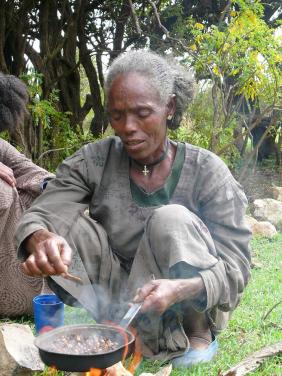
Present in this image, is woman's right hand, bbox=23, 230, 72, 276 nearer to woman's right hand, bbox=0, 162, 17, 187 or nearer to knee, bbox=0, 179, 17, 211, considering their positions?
knee, bbox=0, 179, 17, 211

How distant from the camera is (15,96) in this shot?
3707 millimetres

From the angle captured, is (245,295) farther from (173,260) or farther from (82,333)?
(82,333)

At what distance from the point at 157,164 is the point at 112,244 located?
1.53 feet

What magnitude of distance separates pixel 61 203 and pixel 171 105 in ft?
2.44

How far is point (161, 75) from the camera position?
8.44ft

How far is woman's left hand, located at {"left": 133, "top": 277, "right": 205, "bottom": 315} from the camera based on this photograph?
194 cm

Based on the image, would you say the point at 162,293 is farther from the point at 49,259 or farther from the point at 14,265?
the point at 14,265

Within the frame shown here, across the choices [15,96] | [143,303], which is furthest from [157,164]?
[15,96]

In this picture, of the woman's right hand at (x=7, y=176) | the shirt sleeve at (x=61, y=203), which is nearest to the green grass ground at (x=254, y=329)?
the shirt sleeve at (x=61, y=203)

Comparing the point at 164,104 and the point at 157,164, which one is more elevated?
the point at 164,104

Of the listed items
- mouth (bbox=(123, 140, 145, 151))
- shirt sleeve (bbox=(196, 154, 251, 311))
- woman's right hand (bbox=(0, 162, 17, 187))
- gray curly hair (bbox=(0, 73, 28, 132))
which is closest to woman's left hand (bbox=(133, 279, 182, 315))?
shirt sleeve (bbox=(196, 154, 251, 311))

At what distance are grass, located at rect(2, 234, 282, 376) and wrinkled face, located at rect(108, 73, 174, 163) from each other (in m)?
1.02

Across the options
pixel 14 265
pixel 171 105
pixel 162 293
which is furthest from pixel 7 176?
pixel 162 293

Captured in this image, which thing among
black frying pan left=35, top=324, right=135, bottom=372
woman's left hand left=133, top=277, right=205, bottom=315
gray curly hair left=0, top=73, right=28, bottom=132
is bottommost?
black frying pan left=35, top=324, right=135, bottom=372
